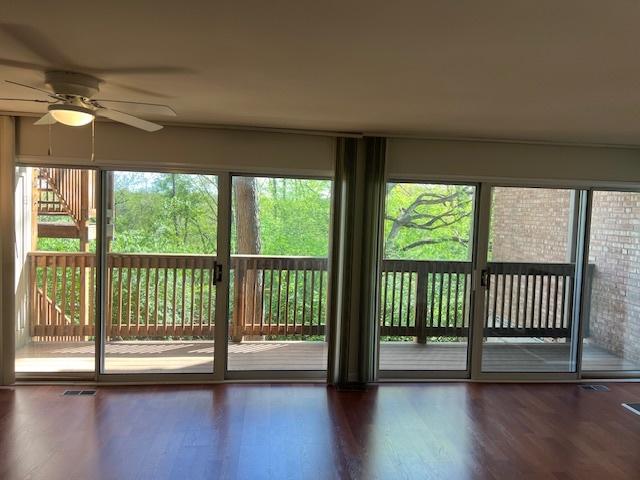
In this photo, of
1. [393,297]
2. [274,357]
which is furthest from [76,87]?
[393,297]

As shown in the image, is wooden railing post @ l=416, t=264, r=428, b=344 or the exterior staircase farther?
wooden railing post @ l=416, t=264, r=428, b=344

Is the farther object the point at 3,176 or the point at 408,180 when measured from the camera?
the point at 408,180

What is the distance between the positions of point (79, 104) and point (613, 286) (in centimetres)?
495

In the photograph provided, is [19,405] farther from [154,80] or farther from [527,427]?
[527,427]

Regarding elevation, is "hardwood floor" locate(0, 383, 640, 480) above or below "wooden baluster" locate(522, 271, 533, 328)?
below

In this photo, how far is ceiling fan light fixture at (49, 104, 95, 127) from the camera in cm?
230

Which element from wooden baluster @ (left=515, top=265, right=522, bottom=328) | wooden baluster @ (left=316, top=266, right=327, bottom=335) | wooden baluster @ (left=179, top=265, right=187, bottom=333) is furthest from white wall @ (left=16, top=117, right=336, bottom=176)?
wooden baluster @ (left=515, top=265, right=522, bottom=328)

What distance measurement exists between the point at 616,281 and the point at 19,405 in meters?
5.53

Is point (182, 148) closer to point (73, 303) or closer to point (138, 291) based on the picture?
point (138, 291)

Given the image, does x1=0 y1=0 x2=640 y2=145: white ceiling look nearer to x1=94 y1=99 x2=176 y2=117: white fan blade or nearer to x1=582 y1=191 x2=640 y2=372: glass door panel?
x1=94 y1=99 x2=176 y2=117: white fan blade

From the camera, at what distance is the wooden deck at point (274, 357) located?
4070 mm

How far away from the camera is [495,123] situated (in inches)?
136

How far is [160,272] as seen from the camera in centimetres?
411

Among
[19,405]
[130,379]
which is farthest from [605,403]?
[19,405]
